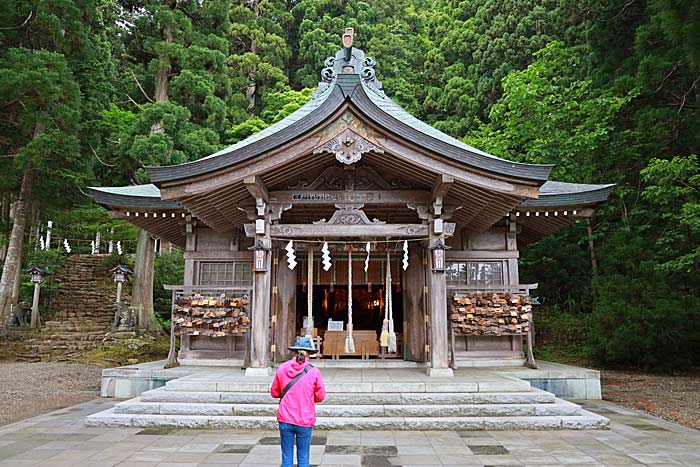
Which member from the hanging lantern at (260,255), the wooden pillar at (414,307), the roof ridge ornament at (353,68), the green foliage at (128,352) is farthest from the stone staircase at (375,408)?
the green foliage at (128,352)

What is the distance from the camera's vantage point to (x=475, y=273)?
1127 centimetres

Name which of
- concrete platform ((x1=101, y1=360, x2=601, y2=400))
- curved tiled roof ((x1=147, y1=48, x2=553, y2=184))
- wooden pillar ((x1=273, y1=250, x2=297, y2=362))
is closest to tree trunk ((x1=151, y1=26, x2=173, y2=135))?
wooden pillar ((x1=273, y1=250, x2=297, y2=362))

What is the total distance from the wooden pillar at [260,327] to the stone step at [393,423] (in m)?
1.58

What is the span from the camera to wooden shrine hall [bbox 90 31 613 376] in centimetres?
866

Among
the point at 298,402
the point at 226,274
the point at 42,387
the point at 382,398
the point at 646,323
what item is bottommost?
the point at 42,387

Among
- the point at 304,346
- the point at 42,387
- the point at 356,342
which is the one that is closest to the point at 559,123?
the point at 356,342

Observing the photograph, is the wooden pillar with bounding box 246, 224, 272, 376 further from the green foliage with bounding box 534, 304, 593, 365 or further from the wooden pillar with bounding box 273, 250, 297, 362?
the green foliage with bounding box 534, 304, 593, 365

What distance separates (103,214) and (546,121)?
64.5 feet

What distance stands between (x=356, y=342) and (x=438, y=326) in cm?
312

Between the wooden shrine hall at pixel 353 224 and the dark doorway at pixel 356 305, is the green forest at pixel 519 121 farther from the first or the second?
the dark doorway at pixel 356 305

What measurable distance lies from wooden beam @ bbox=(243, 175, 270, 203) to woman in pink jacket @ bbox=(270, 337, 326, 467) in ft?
15.7

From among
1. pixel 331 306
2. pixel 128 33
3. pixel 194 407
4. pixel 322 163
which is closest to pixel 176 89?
pixel 128 33

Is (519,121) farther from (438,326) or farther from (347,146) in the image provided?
(438,326)

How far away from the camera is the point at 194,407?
24.3ft
